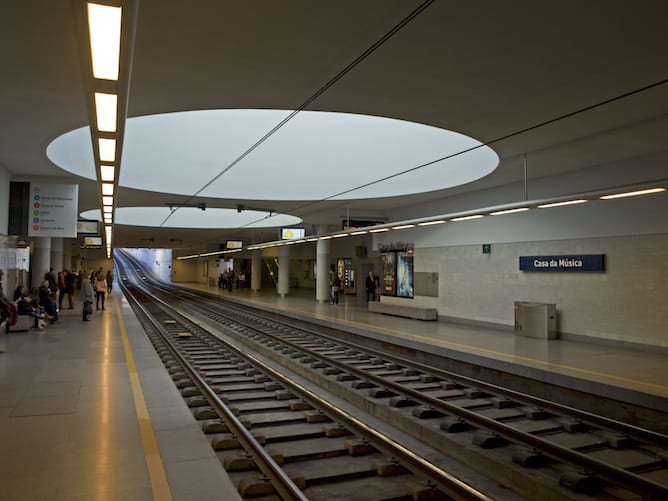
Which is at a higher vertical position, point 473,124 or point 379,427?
point 473,124

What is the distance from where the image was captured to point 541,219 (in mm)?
13812

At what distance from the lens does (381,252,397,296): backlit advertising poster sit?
2084 cm

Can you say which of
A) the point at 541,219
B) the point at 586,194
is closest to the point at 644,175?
the point at 541,219

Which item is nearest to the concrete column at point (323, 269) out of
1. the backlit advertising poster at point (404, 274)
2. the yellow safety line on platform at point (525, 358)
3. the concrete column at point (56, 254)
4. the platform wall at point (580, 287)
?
the backlit advertising poster at point (404, 274)

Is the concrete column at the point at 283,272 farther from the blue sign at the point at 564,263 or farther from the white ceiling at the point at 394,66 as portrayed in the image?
the white ceiling at the point at 394,66

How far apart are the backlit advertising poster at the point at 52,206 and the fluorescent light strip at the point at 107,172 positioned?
6.07 metres

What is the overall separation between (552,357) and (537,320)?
312 cm

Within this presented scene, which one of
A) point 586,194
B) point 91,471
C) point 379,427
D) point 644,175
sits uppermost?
point 644,175

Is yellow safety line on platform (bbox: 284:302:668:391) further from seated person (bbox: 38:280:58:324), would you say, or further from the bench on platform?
seated person (bbox: 38:280:58:324)

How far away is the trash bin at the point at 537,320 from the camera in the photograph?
1287cm

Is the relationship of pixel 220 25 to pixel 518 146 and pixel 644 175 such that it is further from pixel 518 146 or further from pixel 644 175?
pixel 644 175

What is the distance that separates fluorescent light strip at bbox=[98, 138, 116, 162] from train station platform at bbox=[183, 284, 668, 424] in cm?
758

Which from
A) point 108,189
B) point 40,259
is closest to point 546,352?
point 108,189

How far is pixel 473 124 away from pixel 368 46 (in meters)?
3.68
